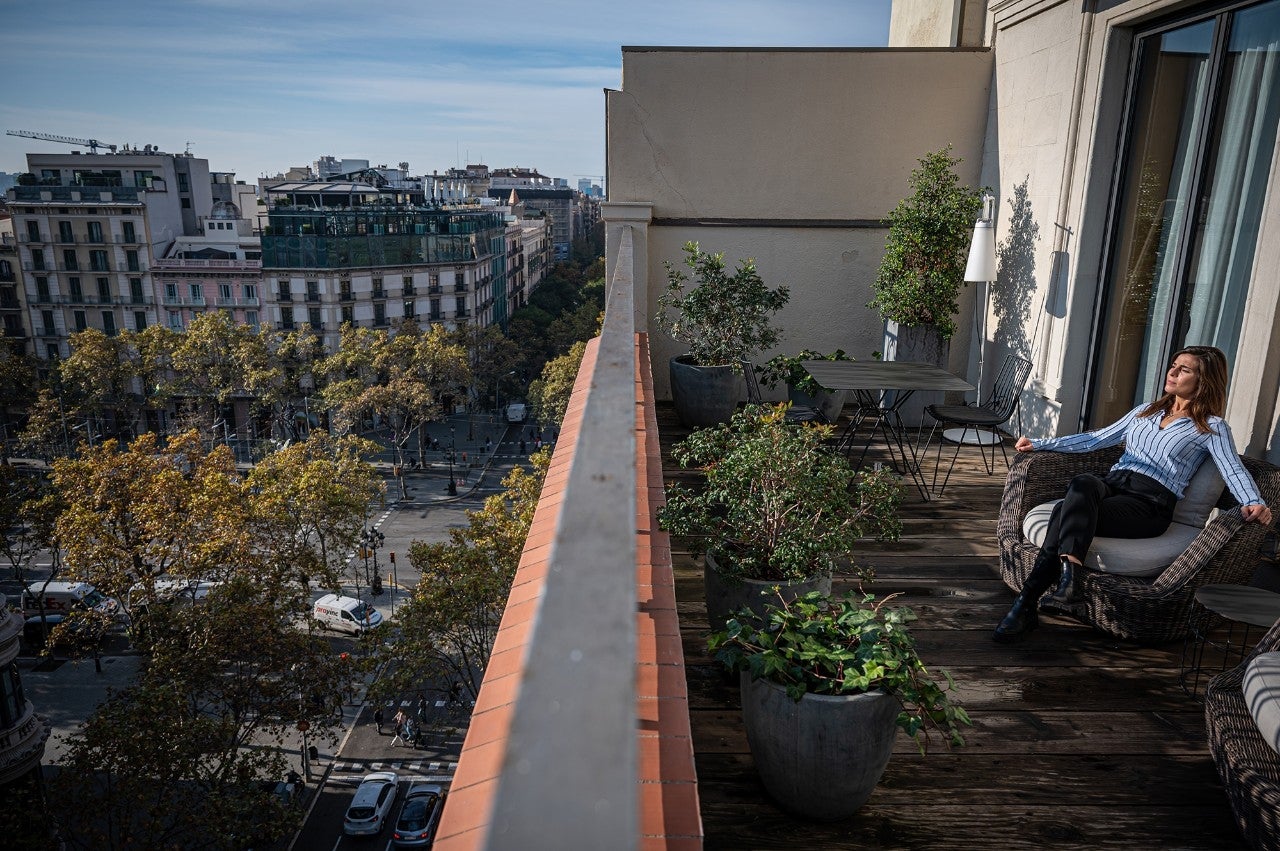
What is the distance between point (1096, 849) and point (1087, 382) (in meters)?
3.92

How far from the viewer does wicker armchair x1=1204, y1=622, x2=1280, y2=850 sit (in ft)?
6.69

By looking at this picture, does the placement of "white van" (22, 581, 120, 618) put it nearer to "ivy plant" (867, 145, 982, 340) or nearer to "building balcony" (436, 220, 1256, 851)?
"ivy plant" (867, 145, 982, 340)

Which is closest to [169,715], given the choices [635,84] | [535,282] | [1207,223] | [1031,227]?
[635,84]

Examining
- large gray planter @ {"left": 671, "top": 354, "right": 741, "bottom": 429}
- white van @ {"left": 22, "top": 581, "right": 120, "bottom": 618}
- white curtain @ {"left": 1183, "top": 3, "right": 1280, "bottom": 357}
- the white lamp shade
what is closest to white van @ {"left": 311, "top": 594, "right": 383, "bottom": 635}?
white van @ {"left": 22, "top": 581, "right": 120, "bottom": 618}

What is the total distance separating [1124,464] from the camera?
355 centimetres

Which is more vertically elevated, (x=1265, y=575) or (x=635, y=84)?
(x=635, y=84)

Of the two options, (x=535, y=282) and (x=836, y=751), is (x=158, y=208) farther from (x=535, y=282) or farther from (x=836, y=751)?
(x=836, y=751)

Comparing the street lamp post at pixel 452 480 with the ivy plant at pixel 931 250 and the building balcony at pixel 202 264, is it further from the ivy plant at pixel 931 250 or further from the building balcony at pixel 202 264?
the ivy plant at pixel 931 250

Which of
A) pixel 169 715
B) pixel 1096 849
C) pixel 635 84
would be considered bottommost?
pixel 169 715

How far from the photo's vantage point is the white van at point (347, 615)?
19.4 metres

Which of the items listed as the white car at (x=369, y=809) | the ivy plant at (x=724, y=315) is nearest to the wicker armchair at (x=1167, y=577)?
the ivy plant at (x=724, y=315)

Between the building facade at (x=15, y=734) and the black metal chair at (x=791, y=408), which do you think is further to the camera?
the building facade at (x=15, y=734)

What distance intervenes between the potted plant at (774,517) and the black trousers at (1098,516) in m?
0.66

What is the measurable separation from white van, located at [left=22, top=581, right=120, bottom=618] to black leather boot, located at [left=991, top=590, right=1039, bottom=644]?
22001 millimetres
